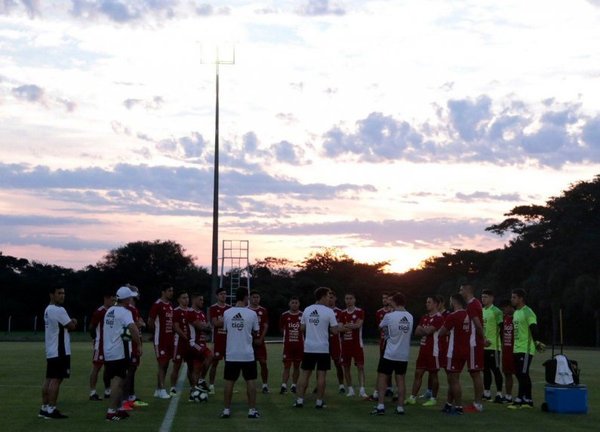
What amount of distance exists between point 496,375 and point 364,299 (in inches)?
→ 3076

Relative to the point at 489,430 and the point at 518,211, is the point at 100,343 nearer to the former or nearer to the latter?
the point at 489,430

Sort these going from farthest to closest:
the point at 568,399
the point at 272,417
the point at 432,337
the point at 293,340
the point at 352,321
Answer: the point at 293,340 < the point at 352,321 < the point at 432,337 < the point at 568,399 < the point at 272,417

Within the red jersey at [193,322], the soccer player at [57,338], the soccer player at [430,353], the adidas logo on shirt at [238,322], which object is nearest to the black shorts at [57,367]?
the soccer player at [57,338]

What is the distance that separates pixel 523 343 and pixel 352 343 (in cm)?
413

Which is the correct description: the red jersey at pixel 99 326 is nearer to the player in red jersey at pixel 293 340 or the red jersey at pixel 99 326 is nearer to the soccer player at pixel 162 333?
the soccer player at pixel 162 333

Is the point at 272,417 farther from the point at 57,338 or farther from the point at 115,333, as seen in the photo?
the point at 57,338

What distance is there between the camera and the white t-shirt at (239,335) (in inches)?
632

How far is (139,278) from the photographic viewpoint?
112m

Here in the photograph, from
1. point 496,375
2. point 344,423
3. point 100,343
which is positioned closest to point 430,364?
point 496,375

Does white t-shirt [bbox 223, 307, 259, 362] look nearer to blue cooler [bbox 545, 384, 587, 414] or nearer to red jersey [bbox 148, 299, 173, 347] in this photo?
red jersey [bbox 148, 299, 173, 347]

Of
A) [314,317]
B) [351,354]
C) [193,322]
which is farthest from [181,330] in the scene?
[351,354]

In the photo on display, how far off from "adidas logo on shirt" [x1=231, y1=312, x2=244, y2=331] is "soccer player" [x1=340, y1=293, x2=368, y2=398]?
4.71m

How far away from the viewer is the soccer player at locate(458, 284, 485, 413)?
A: 689 inches

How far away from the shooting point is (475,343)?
57.9ft
